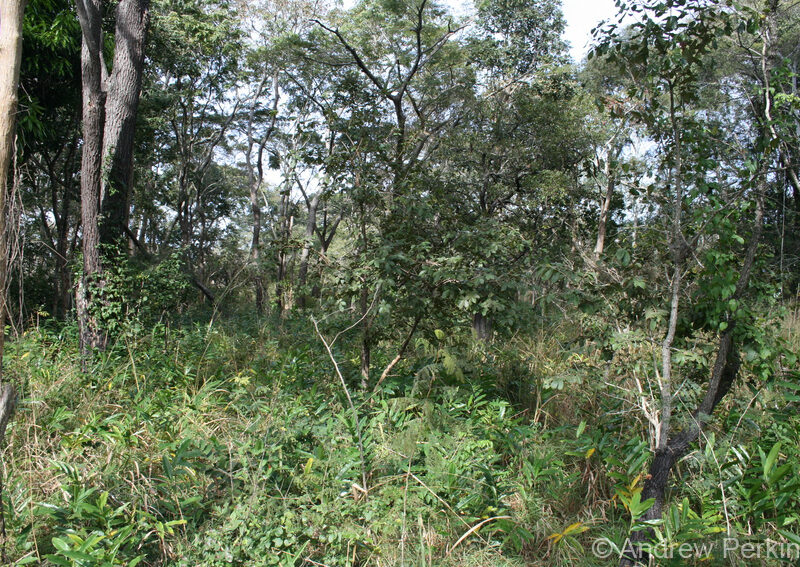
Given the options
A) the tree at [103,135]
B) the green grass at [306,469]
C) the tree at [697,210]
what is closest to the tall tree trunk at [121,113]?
the tree at [103,135]

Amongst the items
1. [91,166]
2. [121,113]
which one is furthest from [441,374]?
[121,113]

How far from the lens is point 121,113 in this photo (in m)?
5.86

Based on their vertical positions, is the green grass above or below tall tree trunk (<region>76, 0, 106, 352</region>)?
below

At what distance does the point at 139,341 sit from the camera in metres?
5.27

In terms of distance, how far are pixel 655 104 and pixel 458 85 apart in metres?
7.35

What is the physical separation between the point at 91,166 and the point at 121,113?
698mm

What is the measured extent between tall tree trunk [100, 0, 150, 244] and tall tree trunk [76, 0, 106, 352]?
93 millimetres

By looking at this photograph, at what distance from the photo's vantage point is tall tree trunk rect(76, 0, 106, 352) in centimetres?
546

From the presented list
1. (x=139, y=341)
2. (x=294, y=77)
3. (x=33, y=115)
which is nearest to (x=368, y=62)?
(x=294, y=77)

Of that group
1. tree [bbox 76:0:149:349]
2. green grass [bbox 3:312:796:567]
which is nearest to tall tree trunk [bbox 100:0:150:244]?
tree [bbox 76:0:149:349]

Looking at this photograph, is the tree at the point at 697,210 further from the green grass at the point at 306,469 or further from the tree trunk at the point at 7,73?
the tree trunk at the point at 7,73

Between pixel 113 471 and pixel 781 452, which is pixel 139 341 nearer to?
pixel 113 471

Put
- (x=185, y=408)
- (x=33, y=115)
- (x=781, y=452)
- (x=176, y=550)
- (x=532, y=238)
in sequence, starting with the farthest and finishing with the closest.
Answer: (x=532, y=238) → (x=33, y=115) → (x=185, y=408) → (x=781, y=452) → (x=176, y=550)

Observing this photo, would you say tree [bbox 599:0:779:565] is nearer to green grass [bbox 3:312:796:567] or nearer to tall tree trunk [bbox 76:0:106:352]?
green grass [bbox 3:312:796:567]
